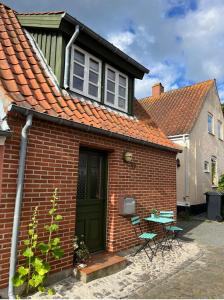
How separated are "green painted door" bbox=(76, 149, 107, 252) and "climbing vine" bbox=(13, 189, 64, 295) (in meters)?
1.13

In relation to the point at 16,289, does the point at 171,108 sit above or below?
above

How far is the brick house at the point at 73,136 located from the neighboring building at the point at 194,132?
508cm

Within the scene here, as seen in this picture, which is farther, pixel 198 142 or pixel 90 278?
pixel 198 142

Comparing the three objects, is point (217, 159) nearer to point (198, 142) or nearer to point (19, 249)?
point (198, 142)

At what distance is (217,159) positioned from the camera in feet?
55.5

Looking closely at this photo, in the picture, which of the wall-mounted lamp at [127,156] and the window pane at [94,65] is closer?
the wall-mounted lamp at [127,156]

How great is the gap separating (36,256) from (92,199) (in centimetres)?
195

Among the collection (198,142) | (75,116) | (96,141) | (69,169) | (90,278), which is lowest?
(90,278)

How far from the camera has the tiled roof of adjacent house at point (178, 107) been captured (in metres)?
14.2

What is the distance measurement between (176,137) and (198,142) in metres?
1.47

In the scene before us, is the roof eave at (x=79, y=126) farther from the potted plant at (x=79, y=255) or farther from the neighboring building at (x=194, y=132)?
the neighboring building at (x=194, y=132)

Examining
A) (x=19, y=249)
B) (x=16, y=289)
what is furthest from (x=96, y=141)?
(x=16, y=289)

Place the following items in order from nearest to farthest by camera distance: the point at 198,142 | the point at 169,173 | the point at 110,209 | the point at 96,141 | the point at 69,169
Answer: the point at 69,169
the point at 96,141
the point at 110,209
the point at 169,173
the point at 198,142

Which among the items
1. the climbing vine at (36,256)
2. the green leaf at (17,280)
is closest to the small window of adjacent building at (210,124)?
the climbing vine at (36,256)
